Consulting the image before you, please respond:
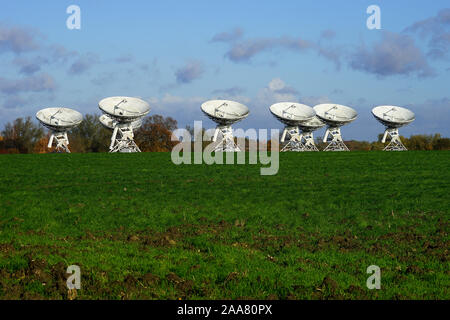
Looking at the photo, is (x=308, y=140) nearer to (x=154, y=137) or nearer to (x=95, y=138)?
(x=154, y=137)

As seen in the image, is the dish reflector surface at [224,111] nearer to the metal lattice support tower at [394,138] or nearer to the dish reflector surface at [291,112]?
the dish reflector surface at [291,112]

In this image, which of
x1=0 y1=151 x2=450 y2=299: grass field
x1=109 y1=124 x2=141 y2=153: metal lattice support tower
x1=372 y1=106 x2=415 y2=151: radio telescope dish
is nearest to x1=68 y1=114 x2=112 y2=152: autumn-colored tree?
x1=109 y1=124 x2=141 y2=153: metal lattice support tower

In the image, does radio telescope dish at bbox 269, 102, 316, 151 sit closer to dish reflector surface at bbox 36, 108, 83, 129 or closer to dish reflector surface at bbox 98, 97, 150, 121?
dish reflector surface at bbox 98, 97, 150, 121

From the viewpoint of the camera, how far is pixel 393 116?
210ft

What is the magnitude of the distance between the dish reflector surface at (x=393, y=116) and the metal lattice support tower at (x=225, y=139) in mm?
20869

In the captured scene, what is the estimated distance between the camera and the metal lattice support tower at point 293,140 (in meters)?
70.0

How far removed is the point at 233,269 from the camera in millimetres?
7996

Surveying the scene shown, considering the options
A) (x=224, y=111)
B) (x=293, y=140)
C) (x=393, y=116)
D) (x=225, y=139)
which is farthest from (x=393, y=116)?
(x=224, y=111)

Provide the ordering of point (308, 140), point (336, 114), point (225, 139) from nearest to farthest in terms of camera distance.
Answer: point (225, 139)
point (336, 114)
point (308, 140)

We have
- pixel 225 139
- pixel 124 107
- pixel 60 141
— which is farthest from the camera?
pixel 60 141

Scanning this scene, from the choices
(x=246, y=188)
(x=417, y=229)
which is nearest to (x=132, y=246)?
(x=417, y=229)

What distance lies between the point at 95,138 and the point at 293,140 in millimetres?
39291

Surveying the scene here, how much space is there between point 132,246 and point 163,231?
2177 millimetres

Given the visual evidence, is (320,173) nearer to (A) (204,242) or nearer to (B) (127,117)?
(A) (204,242)
